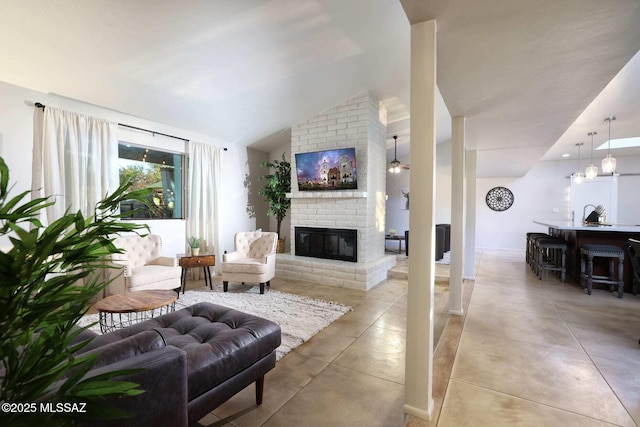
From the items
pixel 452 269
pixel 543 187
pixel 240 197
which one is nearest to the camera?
pixel 452 269

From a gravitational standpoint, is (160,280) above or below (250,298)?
above

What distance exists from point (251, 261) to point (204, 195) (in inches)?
62.6

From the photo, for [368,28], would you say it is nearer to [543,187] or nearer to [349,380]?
[349,380]

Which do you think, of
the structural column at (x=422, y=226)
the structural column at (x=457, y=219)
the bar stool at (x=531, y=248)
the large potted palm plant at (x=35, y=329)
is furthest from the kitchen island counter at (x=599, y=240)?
the large potted palm plant at (x=35, y=329)

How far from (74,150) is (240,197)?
106 inches

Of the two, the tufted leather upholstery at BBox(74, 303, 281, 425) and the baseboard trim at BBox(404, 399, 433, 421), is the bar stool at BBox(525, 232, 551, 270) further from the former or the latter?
the tufted leather upholstery at BBox(74, 303, 281, 425)

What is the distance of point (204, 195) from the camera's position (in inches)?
191

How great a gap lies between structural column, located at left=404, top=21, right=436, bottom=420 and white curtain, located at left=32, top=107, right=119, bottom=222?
309 centimetres

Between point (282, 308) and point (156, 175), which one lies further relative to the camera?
point (156, 175)

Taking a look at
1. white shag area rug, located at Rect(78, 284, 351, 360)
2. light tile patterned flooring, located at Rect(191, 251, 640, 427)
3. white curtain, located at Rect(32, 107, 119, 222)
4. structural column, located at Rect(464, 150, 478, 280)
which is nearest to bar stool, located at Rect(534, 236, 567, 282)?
structural column, located at Rect(464, 150, 478, 280)

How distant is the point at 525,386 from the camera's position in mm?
1894

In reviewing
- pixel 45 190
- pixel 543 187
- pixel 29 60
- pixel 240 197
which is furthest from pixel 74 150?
pixel 543 187

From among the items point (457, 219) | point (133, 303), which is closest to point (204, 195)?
point (133, 303)

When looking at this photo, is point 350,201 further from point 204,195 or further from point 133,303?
point 133,303
